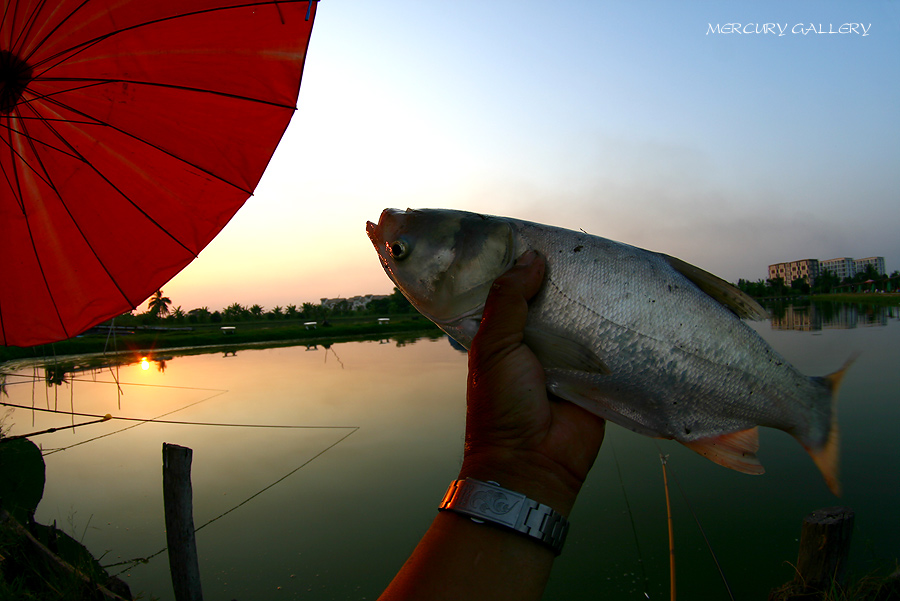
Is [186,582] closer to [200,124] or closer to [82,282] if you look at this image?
[82,282]

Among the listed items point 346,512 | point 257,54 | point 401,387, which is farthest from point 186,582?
point 401,387

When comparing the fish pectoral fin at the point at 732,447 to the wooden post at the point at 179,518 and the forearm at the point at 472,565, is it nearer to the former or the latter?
the forearm at the point at 472,565

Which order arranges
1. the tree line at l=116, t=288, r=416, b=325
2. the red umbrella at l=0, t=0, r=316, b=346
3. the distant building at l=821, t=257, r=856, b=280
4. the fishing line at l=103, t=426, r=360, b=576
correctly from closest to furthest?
the red umbrella at l=0, t=0, r=316, b=346
the fishing line at l=103, t=426, r=360, b=576
the tree line at l=116, t=288, r=416, b=325
the distant building at l=821, t=257, r=856, b=280

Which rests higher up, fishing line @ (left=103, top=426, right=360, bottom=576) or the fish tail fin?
the fish tail fin

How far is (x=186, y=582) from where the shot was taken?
3.75 meters

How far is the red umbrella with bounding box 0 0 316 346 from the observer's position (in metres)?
2.46

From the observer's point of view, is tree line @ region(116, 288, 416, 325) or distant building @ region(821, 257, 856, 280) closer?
tree line @ region(116, 288, 416, 325)

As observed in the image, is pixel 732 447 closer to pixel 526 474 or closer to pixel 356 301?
pixel 526 474

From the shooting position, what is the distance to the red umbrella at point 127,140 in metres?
2.46

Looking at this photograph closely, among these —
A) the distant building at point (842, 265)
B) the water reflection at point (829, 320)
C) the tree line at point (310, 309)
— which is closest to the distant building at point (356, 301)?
the tree line at point (310, 309)

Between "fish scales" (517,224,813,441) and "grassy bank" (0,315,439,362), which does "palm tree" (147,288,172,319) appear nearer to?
"grassy bank" (0,315,439,362)

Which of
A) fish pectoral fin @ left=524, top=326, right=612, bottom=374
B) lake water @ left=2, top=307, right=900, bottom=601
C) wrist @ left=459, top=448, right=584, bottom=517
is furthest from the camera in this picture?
lake water @ left=2, top=307, right=900, bottom=601

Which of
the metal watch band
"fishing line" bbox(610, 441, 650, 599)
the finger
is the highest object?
the finger

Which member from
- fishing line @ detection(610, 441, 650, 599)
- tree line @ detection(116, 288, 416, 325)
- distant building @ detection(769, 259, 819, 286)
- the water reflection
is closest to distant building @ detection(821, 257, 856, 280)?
distant building @ detection(769, 259, 819, 286)
